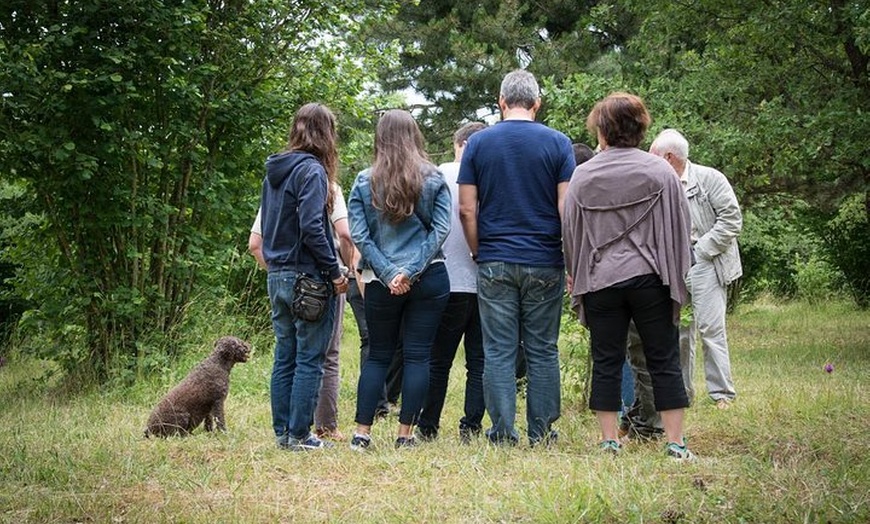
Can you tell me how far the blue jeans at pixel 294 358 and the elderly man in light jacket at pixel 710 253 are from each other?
8.98 feet

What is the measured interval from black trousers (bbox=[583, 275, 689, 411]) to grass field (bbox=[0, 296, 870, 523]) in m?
0.35

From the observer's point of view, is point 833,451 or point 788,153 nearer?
point 833,451

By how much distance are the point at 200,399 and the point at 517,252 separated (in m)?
2.38

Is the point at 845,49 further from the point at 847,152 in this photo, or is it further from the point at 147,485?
the point at 147,485

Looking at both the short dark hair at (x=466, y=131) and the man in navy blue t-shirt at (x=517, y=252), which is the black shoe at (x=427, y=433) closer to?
the man in navy blue t-shirt at (x=517, y=252)

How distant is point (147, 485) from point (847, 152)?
8786mm

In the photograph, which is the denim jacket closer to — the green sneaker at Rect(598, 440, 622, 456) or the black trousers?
the black trousers

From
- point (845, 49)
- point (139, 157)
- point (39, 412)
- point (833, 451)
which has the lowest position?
point (39, 412)

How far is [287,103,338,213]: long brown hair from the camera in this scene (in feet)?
19.2

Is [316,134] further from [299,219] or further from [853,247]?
[853,247]

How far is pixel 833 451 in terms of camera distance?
5348 mm

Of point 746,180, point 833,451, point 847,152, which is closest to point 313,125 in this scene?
point 833,451

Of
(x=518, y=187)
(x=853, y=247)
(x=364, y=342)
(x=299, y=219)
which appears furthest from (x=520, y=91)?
(x=853, y=247)

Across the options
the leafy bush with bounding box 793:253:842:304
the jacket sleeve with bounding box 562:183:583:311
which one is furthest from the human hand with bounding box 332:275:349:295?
the leafy bush with bounding box 793:253:842:304
